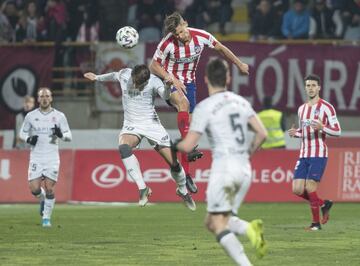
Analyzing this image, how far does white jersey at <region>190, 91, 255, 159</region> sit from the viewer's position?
1221 centimetres

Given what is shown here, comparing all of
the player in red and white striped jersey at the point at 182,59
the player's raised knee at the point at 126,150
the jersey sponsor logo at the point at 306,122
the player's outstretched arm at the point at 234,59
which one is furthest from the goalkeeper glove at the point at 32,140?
the jersey sponsor logo at the point at 306,122

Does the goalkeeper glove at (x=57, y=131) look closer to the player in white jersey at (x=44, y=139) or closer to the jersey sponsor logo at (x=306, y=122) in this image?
the player in white jersey at (x=44, y=139)

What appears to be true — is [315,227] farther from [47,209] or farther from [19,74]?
[19,74]

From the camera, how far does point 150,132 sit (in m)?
18.4

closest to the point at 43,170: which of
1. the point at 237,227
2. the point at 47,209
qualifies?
the point at 47,209

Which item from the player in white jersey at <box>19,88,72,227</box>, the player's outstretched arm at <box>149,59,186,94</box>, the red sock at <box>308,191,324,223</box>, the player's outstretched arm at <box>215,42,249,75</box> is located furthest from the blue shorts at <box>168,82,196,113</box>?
the player in white jersey at <box>19,88,72,227</box>

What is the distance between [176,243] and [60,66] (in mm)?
14119

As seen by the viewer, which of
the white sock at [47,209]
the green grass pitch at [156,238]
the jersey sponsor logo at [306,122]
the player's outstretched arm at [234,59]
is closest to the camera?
the green grass pitch at [156,238]

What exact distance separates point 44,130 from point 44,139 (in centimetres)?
16

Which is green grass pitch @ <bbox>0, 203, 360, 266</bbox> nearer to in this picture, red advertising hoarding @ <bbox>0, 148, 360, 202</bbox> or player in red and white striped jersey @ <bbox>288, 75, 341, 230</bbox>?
A: player in red and white striped jersey @ <bbox>288, 75, 341, 230</bbox>

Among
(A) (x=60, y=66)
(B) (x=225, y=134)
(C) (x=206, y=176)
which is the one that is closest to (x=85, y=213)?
(C) (x=206, y=176)

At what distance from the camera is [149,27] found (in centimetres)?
3052

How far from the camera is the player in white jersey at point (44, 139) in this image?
20906 mm

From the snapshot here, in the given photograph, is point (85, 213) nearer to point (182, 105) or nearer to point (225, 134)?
point (182, 105)
